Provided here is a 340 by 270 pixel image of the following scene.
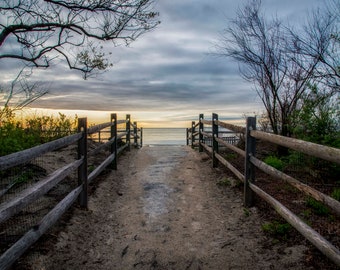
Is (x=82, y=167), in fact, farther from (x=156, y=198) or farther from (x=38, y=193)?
(x=38, y=193)

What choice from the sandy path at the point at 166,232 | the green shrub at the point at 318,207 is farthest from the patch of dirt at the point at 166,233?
the green shrub at the point at 318,207

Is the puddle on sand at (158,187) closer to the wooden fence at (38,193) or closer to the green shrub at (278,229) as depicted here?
the wooden fence at (38,193)

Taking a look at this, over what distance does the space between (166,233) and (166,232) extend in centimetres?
4

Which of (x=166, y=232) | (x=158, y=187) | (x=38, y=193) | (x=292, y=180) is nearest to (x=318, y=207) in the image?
(x=292, y=180)

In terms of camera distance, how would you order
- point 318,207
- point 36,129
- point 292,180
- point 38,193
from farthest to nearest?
point 36,129 → point 318,207 → point 292,180 → point 38,193

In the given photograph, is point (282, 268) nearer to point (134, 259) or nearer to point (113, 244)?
point (134, 259)

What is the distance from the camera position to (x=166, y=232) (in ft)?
16.5

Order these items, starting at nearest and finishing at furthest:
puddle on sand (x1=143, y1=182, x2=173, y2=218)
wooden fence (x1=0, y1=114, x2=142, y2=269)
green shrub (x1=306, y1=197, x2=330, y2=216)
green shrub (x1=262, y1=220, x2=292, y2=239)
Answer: wooden fence (x1=0, y1=114, x2=142, y2=269) < green shrub (x1=262, y1=220, x2=292, y2=239) < green shrub (x1=306, y1=197, x2=330, y2=216) < puddle on sand (x1=143, y1=182, x2=173, y2=218)

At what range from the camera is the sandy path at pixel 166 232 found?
411 centimetres

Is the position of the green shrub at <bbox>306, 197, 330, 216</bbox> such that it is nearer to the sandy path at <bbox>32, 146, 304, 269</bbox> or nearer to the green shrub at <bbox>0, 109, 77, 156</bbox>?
the sandy path at <bbox>32, 146, 304, 269</bbox>

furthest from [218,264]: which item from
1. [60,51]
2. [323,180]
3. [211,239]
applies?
[60,51]

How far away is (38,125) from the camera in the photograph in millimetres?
Answer: 11547

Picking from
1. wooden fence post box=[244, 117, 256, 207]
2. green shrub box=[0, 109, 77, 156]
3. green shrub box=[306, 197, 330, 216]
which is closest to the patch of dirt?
wooden fence post box=[244, 117, 256, 207]

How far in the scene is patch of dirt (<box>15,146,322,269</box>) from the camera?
407 centimetres
